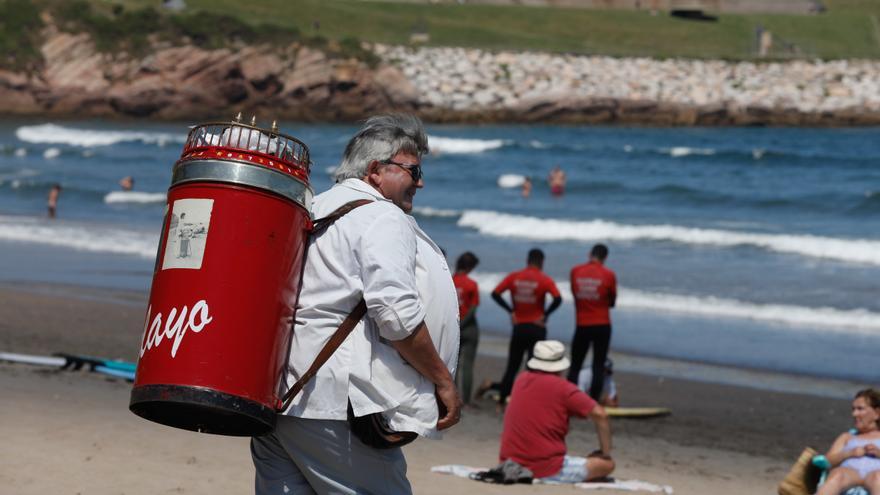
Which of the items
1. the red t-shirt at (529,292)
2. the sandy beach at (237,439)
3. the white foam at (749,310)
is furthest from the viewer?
the white foam at (749,310)

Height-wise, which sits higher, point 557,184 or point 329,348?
point 557,184

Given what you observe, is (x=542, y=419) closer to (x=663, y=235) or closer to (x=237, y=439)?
(x=237, y=439)

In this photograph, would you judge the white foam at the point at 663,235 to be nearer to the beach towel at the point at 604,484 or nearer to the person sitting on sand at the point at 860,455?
the beach towel at the point at 604,484

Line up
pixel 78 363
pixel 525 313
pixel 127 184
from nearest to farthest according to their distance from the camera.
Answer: pixel 78 363 → pixel 525 313 → pixel 127 184

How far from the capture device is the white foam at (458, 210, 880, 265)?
24125 mm

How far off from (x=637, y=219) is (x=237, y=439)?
76.4 ft

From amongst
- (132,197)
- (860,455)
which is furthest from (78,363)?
(132,197)

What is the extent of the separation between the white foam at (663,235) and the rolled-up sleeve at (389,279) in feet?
67.8

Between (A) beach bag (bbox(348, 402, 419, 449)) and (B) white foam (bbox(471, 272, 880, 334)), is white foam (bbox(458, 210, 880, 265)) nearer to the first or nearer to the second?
(B) white foam (bbox(471, 272, 880, 334))

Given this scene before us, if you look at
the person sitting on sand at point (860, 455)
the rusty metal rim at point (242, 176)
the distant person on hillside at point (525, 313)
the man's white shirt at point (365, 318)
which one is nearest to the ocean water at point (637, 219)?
the distant person on hillside at point (525, 313)

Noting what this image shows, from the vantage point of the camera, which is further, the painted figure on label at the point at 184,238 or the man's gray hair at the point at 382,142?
the man's gray hair at the point at 382,142

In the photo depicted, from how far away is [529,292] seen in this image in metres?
11.1

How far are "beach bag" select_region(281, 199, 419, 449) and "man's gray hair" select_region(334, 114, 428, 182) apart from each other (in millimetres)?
472

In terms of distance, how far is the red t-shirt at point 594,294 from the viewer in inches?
447
